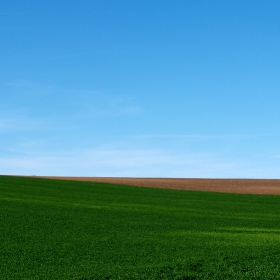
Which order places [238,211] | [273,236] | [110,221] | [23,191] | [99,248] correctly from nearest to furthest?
[99,248]
[273,236]
[110,221]
[238,211]
[23,191]

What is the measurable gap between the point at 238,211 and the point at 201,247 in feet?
36.0

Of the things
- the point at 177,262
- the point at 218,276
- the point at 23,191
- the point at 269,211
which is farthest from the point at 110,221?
the point at 23,191

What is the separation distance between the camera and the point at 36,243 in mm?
10766

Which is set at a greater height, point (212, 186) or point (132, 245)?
point (212, 186)

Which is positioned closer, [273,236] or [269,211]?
[273,236]

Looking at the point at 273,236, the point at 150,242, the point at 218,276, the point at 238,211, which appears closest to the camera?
the point at 218,276

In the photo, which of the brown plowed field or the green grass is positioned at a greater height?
the brown plowed field

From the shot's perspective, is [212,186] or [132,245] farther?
[212,186]

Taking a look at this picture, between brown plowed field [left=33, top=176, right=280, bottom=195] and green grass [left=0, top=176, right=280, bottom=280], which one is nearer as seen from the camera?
green grass [left=0, top=176, right=280, bottom=280]

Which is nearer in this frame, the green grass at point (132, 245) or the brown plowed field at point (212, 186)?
the green grass at point (132, 245)

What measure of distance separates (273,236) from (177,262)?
465 cm

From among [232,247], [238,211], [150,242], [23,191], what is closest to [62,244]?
[150,242]

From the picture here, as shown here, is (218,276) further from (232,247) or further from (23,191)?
(23,191)

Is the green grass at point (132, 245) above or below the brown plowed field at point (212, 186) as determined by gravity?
below
